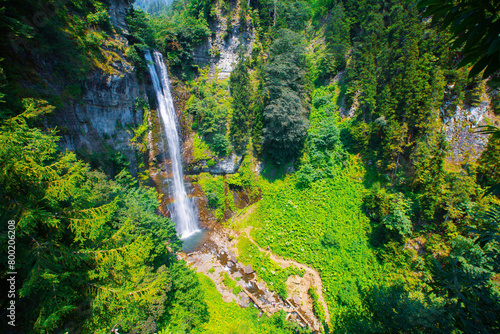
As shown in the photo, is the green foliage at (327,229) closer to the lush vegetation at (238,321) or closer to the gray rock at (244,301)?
the lush vegetation at (238,321)

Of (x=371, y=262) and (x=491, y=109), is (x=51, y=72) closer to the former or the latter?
(x=371, y=262)

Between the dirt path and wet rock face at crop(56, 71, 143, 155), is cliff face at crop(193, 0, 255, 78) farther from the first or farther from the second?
the dirt path

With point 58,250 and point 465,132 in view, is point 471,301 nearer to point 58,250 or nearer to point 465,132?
point 58,250

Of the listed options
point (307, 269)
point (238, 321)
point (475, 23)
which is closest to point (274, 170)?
point (307, 269)

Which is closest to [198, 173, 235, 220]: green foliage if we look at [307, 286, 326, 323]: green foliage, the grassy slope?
the grassy slope

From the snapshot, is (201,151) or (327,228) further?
(201,151)
